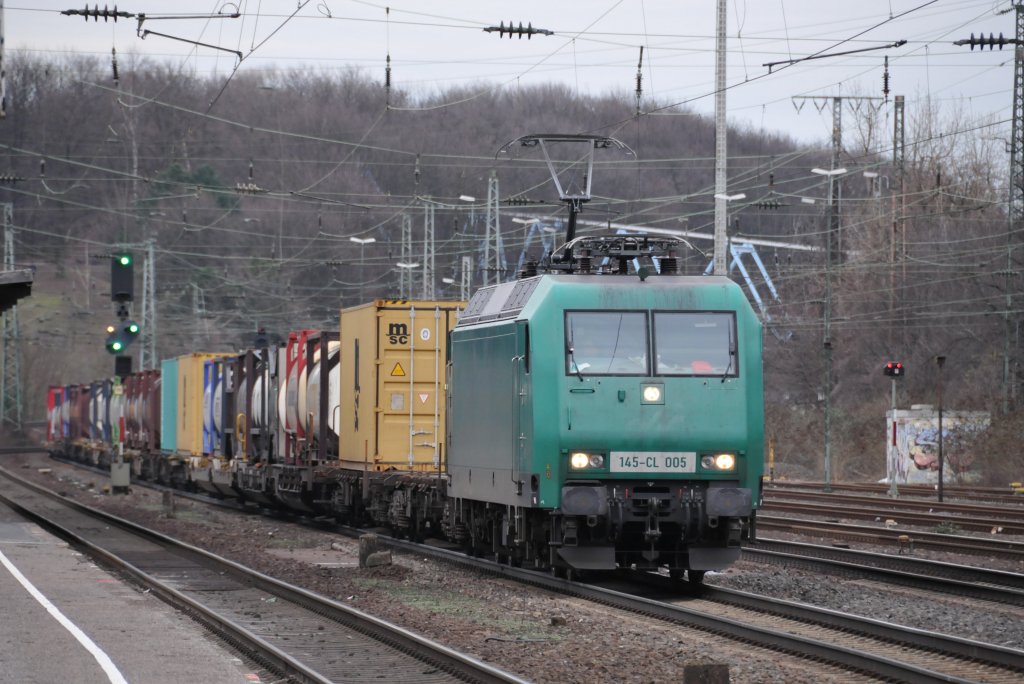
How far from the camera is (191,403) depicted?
41094 millimetres

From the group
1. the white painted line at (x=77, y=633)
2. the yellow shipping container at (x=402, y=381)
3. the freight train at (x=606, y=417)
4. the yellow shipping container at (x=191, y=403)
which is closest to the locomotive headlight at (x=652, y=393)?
the freight train at (x=606, y=417)

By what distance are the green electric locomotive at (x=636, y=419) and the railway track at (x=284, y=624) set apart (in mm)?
2587

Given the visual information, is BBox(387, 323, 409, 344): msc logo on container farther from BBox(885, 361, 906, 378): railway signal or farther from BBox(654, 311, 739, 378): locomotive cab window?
BBox(885, 361, 906, 378): railway signal

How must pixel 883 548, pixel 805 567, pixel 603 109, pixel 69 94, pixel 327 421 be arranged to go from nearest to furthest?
pixel 805 567, pixel 883 548, pixel 327 421, pixel 603 109, pixel 69 94

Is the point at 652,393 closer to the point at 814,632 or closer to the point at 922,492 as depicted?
the point at 814,632

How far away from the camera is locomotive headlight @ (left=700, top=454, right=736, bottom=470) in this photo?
15141 millimetres

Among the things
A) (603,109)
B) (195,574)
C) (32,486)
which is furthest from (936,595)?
(603,109)

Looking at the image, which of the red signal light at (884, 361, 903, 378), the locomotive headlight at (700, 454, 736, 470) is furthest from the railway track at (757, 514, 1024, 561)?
the red signal light at (884, 361, 903, 378)

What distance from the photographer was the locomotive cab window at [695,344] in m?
15.3

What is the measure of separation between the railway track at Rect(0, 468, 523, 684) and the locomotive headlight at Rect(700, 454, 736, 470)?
390cm

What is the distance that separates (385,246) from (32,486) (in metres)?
33.9

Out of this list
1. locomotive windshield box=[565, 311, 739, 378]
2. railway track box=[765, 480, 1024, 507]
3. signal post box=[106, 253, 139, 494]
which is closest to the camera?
locomotive windshield box=[565, 311, 739, 378]

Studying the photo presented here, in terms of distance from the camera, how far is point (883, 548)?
2298 centimetres

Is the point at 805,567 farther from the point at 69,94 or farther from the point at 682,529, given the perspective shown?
the point at 69,94
